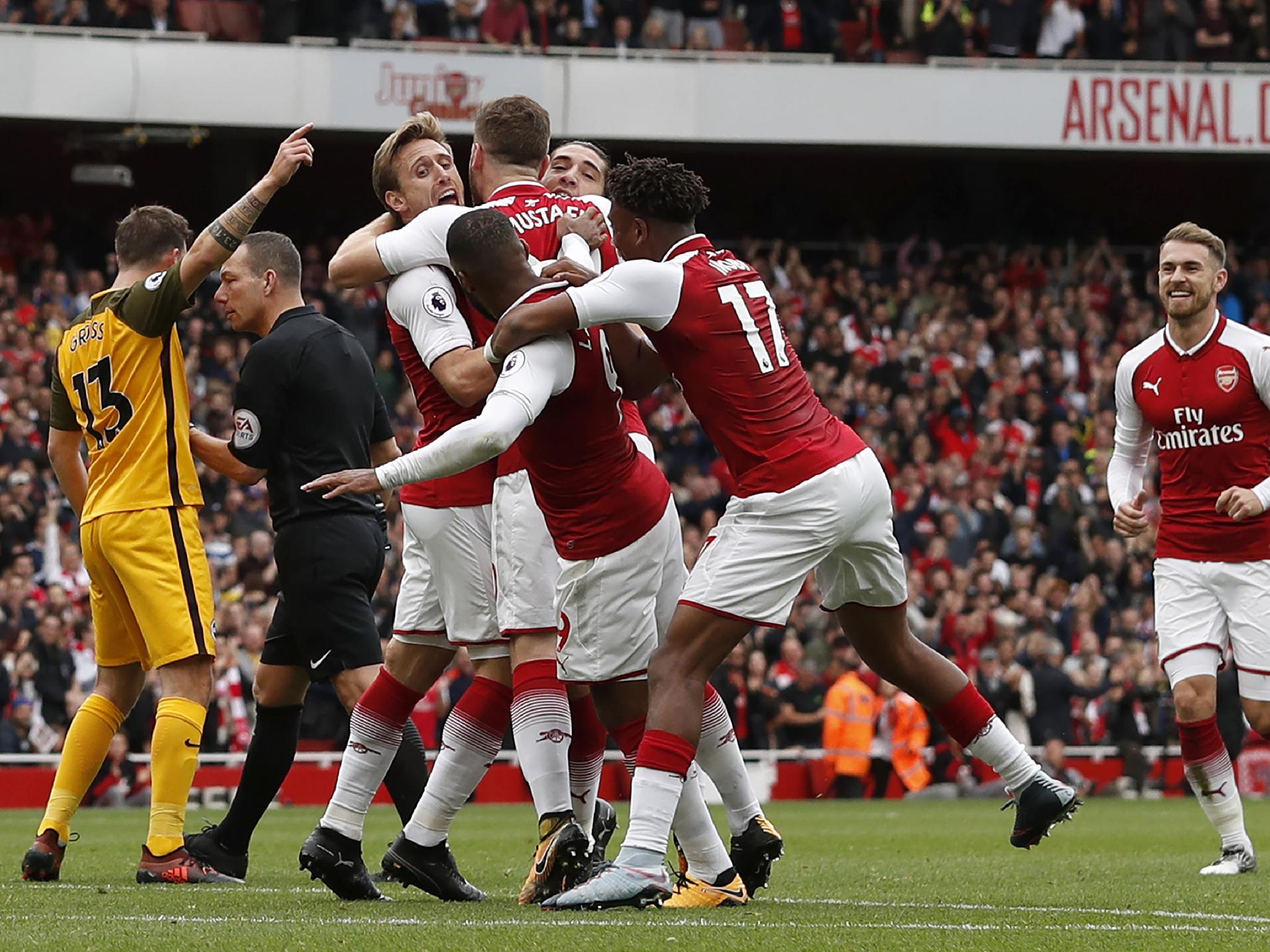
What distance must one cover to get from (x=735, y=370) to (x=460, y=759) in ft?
5.33

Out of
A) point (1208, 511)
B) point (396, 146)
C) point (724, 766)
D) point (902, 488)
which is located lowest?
point (902, 488)

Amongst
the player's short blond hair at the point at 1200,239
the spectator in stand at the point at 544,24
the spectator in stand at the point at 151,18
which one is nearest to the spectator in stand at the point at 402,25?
the spectator in stand at the point at 544,24

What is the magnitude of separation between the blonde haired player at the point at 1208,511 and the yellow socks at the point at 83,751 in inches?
167

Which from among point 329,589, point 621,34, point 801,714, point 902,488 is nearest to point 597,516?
point 329,589

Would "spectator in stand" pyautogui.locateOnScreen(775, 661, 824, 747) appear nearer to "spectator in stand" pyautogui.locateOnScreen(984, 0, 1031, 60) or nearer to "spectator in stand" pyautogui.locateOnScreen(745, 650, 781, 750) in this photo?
"spectator in stand" pyautogui.locateOnScreen(745, 650, 781, 750)

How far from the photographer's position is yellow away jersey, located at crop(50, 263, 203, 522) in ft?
23.4

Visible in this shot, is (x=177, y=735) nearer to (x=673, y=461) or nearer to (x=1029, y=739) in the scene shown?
(x=1029, y=739)

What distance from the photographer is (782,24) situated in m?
25.1

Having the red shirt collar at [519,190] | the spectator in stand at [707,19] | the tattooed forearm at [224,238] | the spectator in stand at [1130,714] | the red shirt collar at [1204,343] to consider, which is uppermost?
the spectator in stand at [707,19]

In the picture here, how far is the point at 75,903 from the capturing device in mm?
6059

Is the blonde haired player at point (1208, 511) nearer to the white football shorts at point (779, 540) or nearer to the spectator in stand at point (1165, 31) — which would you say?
the white football shorts at point (779, 540)

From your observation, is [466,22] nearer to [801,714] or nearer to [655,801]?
[801,714]

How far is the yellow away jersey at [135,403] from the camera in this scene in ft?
23.4

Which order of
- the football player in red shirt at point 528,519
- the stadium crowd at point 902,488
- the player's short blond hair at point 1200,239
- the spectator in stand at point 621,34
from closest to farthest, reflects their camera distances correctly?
the football player in red shirt at point 528,519 < the player's short blond hair at point 1200,239 < the stadium crowd at point 902,488 < the spectator in stand at point 621,34
